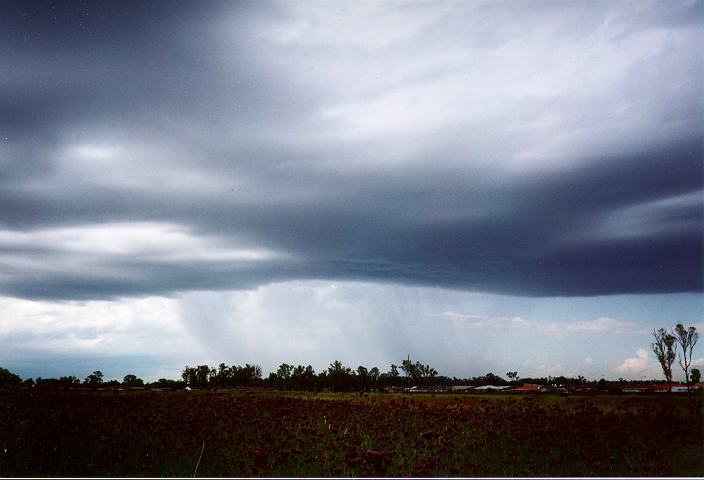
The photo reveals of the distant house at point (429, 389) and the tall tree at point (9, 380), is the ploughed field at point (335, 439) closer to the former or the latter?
the tall tree at point (9, 380)

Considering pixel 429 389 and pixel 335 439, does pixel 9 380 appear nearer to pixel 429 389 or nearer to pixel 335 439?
pixel 335 439

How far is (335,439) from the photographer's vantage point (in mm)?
10844

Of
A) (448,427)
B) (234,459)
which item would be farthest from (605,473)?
(234,459)

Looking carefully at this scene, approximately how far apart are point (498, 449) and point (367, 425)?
2748 mm

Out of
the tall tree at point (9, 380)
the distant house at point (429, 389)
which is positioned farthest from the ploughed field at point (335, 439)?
the distant house at point (429, 389)

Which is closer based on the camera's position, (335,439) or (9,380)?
(335,439)

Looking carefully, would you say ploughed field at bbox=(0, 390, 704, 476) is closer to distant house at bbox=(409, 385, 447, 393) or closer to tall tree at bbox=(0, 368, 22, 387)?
tall tree at bbox=(0, 368, 22, 387)

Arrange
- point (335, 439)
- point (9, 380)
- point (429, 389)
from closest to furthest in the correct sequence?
point (335, 439)
point (9, 380)
point (429, 389)

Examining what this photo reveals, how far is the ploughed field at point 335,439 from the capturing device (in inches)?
362

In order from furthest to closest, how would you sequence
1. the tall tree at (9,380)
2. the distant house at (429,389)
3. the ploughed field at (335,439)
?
the distant house at (429,389) < the tall tree at (9,380) < the ploughed field at (335,439)

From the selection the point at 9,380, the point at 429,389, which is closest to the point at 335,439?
the point at 9,380

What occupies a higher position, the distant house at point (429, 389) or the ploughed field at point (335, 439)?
the ploughed field at point (335, 439)

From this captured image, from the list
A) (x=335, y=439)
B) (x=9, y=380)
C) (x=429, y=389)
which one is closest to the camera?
(x=335, y=439)

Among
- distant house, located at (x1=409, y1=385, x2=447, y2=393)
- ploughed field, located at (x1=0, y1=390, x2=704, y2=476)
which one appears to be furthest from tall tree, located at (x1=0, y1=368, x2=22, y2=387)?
distant house, located at (x1=409, y1=385, x2=447, y2=393)
